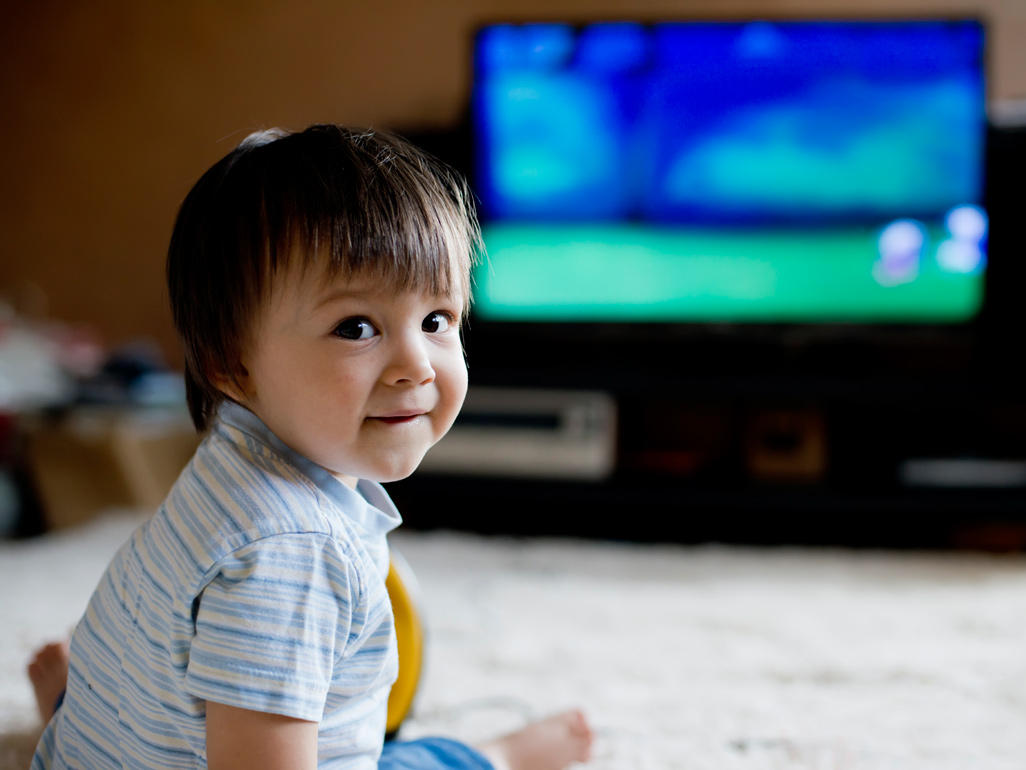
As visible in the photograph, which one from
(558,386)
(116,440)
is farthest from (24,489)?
(558,386)

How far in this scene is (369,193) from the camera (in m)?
0.65

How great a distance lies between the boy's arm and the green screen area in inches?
58.9

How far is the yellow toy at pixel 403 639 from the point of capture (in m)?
0.93

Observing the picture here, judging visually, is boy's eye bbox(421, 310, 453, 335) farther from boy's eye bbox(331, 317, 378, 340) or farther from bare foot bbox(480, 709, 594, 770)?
bare foot bbox(480, 709, 594, 770)

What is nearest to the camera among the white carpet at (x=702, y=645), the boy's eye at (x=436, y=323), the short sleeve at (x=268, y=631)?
the short sleeve at (x=268, y=631)

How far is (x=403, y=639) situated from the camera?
0.94 metres

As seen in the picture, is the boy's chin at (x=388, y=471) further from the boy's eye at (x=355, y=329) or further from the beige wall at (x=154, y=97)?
the beige wall at (x=154, y=97)

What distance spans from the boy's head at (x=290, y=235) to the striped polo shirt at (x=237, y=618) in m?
0.08

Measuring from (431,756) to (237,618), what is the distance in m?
0.32

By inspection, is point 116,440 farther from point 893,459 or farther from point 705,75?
point 893,459

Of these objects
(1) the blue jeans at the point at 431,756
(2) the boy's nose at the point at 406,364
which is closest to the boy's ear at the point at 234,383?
(2) the boy's nose at the point at 406,364

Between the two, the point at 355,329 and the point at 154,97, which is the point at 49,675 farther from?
the point at 154,97

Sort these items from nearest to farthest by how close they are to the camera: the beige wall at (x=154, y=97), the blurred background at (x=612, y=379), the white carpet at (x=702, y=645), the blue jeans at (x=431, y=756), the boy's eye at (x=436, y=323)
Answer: the boy's eye at (x=436, y=323)
the blue jeans at (x=431, y=756)
the white carpet at (x=702, y=645)
the blurred background at (x=612, y=379)
the beige wall at (x=154, y=97)

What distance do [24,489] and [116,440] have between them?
237 mm
